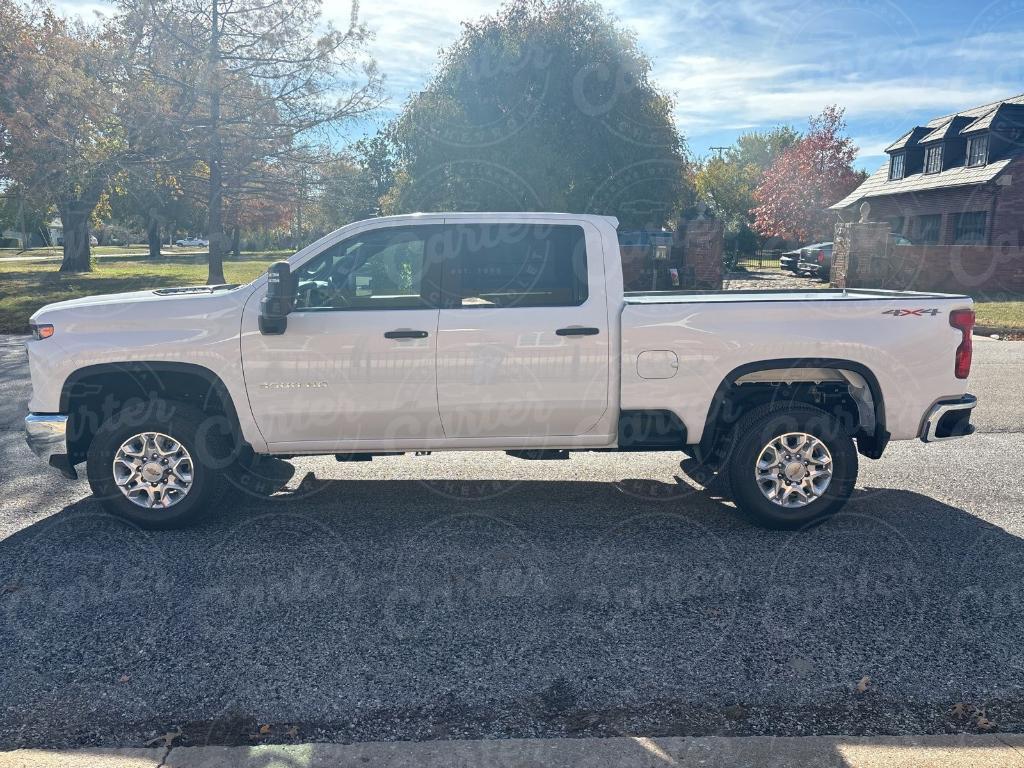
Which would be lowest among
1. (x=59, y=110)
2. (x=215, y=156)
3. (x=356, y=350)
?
(x=356, y=350)

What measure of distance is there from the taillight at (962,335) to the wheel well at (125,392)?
4757 millimetres

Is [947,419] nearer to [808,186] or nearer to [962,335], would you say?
[962,335]

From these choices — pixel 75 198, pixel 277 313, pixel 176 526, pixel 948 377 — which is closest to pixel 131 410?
pixel 176 526

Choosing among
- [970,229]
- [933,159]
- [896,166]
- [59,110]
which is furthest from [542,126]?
[896,166]

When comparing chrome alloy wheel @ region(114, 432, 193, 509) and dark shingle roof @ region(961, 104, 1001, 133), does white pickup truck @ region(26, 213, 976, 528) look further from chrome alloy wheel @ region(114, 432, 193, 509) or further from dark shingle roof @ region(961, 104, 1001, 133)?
dark shingle roof @ region(961, 104, 1001, 133)

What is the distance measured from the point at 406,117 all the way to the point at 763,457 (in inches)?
818

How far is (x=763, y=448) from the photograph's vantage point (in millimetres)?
5422

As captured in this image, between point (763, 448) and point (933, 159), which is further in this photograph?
point (933, 159)

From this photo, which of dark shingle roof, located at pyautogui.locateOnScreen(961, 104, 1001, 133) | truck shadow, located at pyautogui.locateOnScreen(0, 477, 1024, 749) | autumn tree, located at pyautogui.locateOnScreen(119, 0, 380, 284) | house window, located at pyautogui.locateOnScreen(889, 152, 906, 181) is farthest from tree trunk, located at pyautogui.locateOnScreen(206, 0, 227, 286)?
house window, located at pyautogui.locateOnScreen(889, 152, 906, 181)

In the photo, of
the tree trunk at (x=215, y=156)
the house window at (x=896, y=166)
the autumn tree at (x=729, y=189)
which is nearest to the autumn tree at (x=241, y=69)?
the tree trunk at (x=215, y=156)

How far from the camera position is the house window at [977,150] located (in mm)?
30497

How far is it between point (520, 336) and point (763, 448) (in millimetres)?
1753

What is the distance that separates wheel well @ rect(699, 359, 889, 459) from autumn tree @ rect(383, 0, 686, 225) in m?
18.7

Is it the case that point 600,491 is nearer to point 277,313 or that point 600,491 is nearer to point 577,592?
point 577,592
